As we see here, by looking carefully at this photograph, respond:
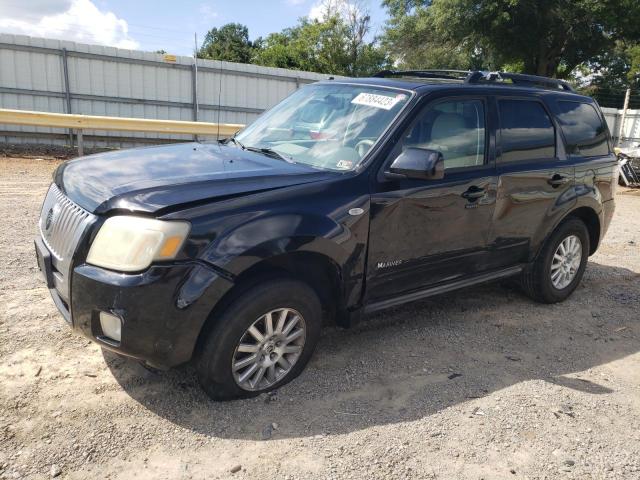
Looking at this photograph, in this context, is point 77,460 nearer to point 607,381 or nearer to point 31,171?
point 607,381

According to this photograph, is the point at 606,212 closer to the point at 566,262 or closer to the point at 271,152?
the point at 566,262

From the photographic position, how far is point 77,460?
105 inches

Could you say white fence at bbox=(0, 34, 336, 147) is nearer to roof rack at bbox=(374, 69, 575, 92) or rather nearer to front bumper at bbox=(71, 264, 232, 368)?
roof rack at bbox=(374, 69, 575, 92)

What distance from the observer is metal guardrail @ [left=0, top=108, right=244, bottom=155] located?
11133 mm

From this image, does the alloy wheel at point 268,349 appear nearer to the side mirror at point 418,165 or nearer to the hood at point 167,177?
the hood at point 167,177

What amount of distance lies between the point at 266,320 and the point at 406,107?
Result: 1.76 meters

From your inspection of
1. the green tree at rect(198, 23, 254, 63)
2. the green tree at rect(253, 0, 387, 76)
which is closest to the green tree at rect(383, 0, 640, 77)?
the green tree at rect(253, 0, 387, 76)

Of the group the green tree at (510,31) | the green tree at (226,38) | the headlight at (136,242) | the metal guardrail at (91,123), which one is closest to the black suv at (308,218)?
the headlight at (136,242)

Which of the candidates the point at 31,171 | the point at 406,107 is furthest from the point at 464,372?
the point at 31,171

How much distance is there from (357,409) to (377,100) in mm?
2143

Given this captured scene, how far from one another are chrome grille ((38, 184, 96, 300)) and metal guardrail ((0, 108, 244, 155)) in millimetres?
7135

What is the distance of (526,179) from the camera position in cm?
452

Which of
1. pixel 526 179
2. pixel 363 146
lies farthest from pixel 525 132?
pixel 363 146

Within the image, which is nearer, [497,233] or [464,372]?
[464,372]
